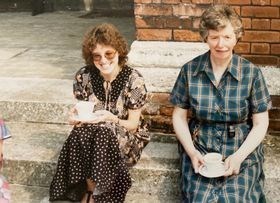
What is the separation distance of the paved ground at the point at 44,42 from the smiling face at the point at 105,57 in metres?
1.63

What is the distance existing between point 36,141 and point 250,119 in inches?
63.6

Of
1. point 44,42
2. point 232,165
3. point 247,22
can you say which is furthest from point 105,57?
point 44,42

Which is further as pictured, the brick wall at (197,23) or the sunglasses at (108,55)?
the brick wall at (197,23)

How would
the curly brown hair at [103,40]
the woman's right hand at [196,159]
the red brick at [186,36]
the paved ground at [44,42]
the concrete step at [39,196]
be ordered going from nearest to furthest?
the woman's right hand at [196,159] < the curly brown hair at [103,40] < the concrete step at [39,196] < the red brick at [186,36] < the paved ground at [44,42]

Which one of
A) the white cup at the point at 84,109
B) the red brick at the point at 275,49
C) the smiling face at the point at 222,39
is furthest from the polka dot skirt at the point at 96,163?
the red brick at the point at 275,49

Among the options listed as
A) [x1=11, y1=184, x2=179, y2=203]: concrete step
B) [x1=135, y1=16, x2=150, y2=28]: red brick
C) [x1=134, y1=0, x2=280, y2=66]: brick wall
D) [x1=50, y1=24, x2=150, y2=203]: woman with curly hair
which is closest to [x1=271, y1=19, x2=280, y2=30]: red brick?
[x1=134, y1=0, x2=280, y2=66]: brick wall

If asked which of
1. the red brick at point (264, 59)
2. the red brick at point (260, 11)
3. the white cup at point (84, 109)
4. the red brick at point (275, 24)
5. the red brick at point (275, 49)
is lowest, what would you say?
the white cup at point (84, 109)

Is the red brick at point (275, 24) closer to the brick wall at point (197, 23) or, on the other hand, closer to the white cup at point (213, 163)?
the brick wall at point (197, 23)

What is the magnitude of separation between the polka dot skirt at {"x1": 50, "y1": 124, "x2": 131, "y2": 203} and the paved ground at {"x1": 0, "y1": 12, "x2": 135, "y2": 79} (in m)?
1.73

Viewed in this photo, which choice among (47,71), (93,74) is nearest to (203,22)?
(93,74)

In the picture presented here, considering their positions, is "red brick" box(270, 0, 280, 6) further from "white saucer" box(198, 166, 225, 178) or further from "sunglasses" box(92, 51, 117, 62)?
"white saucer" box(198, 166, 225, 178)

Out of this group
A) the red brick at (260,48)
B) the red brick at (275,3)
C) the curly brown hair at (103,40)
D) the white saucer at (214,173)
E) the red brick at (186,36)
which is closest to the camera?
the white saucer at (214,173)

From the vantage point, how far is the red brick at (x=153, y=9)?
369 centimetres

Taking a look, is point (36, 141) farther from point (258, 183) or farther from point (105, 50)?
point (258, 183)
